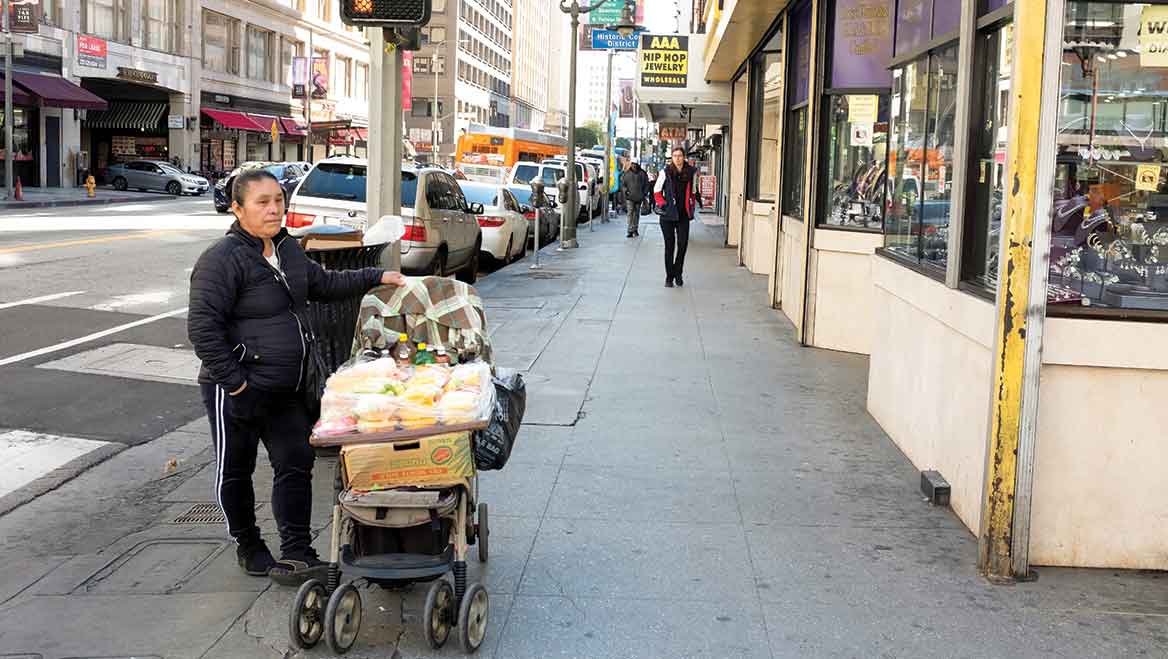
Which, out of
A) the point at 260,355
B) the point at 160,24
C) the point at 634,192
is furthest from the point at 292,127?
the point at 260,355

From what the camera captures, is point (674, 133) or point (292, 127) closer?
point (674, 133)

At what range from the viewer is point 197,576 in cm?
525

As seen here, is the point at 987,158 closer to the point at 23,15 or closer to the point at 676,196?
the point at 676,196

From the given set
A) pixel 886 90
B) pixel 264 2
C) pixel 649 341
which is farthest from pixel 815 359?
pixel 264 2

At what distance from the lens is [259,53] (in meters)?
64.4

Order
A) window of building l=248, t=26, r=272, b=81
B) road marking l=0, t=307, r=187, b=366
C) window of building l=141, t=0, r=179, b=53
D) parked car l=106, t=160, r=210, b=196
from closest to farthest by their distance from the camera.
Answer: road marking l=0, t=307, r=187, b=366, parked car l=106, t=160, r=210, b=196, window of building l=141, t=0, r=179, b=53, window of building l=248, t=26, r=272, b=81

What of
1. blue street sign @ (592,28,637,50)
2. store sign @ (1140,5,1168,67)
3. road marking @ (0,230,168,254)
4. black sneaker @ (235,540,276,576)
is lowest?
black sneaker @ (235,540,276,576)

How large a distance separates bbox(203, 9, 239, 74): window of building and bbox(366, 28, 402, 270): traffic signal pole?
54.5 m

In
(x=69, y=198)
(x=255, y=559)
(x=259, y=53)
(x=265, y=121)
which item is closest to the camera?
(x=255, y=559)

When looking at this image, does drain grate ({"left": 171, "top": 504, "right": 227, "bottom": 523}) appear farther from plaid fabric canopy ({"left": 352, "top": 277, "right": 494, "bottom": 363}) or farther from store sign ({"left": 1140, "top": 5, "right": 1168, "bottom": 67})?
store sign ({"left": 1140, "top": 5, "right": 1168, "bottom": 67})

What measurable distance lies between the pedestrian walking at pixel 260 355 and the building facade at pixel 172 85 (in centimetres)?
4032

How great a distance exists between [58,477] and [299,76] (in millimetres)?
59270

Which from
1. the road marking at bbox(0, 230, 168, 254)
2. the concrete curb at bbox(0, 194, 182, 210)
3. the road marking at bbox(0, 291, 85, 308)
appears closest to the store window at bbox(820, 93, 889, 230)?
the road marking at bbox(0, 291, 85, 308)

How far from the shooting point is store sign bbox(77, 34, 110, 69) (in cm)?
4619
